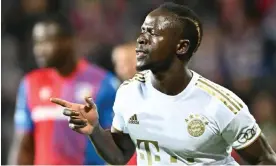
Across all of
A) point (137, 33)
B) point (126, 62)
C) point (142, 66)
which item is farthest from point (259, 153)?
point (137, 33)

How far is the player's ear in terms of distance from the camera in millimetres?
3539

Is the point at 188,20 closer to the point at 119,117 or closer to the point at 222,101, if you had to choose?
the point at 222,101

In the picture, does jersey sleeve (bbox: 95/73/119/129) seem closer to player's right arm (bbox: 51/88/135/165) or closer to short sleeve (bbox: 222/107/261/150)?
player's right arm (bbox: 51/88/135/165)

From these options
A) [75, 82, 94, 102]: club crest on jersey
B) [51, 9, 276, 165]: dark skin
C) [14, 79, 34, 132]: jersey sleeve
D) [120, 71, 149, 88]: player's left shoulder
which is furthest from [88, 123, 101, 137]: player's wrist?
[14, 79, 34, 132]: jersey sleeve

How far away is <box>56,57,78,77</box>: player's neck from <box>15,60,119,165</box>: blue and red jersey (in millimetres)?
35

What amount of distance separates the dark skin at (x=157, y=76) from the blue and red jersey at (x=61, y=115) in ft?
5.92

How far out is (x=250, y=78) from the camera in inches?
293

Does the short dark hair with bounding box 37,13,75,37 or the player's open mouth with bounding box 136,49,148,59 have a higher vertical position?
the short dark hair with bounding box 37,13,75,37

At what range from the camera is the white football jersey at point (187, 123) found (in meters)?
3.43

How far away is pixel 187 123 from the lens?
Answer: 11.4ft

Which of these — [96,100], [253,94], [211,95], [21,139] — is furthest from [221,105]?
[253,94]

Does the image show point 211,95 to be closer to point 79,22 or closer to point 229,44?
point 229,44

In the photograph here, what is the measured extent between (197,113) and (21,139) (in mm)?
2358

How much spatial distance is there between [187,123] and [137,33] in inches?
167
